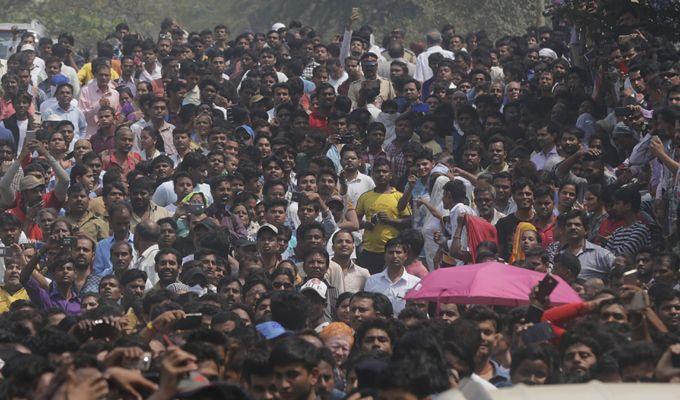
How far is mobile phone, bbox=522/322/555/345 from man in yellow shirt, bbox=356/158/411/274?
203 inches

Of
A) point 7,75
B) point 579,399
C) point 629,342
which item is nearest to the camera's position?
point 579,399

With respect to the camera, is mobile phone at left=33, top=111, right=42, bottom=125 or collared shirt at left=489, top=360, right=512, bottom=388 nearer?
collared shirt at left=489, top=360, right=512, bottom=388

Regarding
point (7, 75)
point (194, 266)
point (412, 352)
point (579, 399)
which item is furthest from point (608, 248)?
point (7, 75)

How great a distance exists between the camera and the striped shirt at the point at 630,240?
13109 millimetres

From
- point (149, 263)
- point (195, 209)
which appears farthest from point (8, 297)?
point (195, 209)

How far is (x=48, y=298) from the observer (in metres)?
13.5

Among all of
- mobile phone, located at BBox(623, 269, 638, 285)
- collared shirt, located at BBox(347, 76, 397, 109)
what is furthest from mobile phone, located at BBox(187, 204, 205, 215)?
collared shirt, located at BBox(347, 76, 397, 109)

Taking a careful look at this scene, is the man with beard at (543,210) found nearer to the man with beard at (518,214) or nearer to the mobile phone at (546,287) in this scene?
the man with beard at (518,214)

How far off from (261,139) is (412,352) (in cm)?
932

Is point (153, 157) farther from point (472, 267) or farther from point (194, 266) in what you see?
point (472, 267)

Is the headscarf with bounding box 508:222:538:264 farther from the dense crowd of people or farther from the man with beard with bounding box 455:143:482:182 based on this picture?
the man with beard with bounding box 455:143:482:182

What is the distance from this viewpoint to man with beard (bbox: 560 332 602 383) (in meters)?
9.26

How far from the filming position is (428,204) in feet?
49.5

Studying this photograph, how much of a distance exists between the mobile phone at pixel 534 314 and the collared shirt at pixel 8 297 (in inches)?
183
